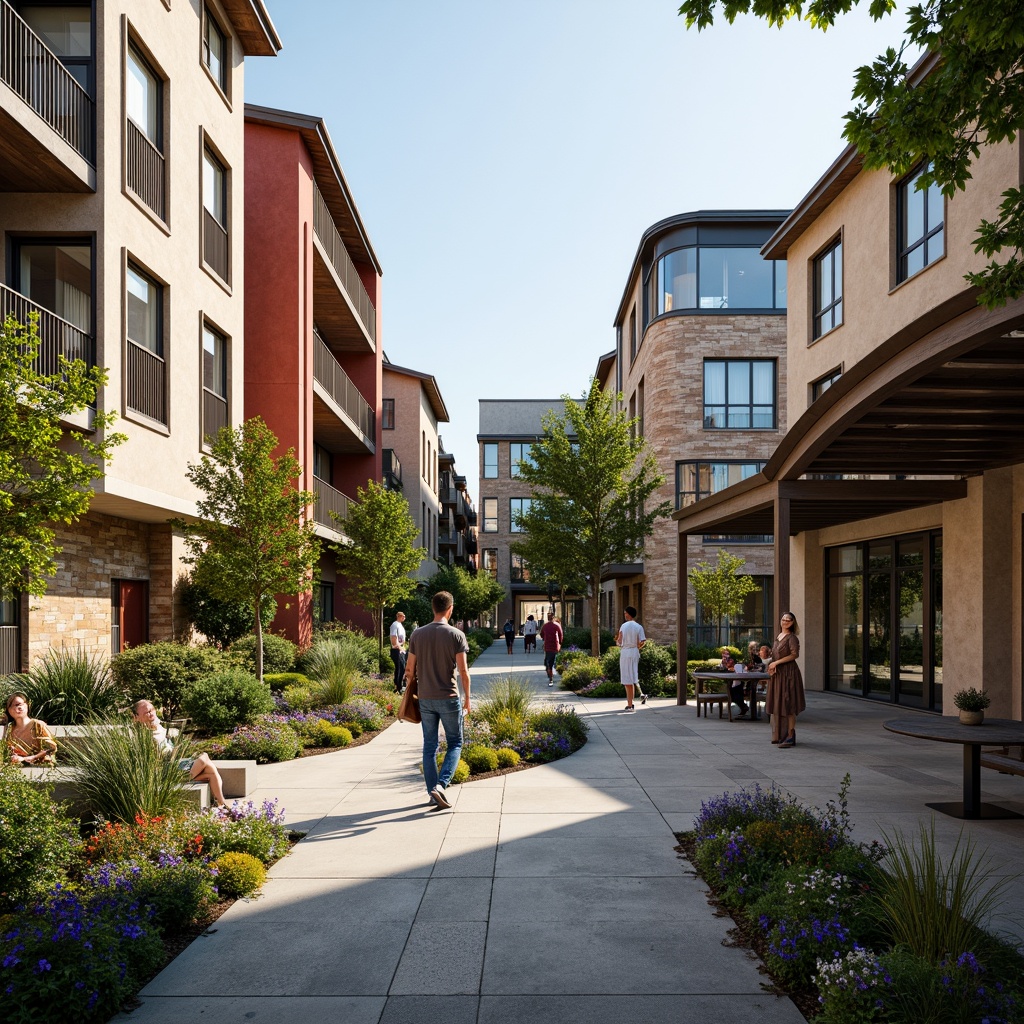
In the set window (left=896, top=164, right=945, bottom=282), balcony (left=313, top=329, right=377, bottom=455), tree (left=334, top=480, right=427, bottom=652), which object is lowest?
tree (left=334, top=480, right=427, bottom=652)

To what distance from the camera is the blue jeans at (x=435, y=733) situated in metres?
8.13

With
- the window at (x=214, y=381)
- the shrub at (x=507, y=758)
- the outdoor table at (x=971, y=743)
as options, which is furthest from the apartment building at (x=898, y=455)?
the window at (x=214, y=381)

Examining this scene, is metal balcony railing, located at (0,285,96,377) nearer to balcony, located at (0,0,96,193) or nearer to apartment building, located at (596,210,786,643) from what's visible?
balcony, located at (0,0,96,193)

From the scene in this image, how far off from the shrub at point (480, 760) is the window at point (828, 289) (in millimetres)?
12547

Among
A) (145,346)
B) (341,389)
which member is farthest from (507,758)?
(341,389)

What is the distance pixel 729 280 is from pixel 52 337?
2380 cm

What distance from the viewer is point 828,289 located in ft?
61.7

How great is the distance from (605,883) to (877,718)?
10723mm

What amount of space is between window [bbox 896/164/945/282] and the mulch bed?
37.9 ft

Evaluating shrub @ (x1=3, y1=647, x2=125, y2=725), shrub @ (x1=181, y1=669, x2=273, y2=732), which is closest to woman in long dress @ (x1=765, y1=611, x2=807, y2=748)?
shrub @ (x1=181, y1=669, x2=273, y2=732)

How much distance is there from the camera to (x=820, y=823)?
614cm

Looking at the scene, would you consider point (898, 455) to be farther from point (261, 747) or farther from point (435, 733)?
point (261, 747)

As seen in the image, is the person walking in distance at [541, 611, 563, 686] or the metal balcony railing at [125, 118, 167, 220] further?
the person walking in distance at [541, 611, 563, 686]

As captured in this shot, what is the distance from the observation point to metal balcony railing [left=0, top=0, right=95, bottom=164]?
10.9m
